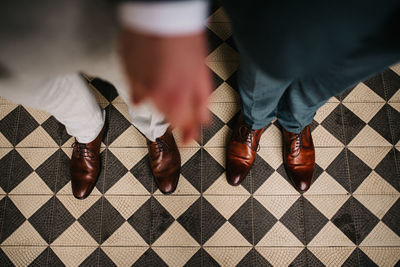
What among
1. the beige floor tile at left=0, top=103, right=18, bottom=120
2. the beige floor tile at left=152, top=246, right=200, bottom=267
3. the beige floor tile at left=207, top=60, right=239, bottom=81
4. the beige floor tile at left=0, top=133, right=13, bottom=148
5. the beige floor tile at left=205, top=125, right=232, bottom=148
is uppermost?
the beige floor tile at left=0, top=103, right=18, bottom=120

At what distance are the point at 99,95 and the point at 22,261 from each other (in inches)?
29.4

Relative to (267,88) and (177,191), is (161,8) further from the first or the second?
(177,191)

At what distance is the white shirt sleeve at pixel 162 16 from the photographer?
0.35m

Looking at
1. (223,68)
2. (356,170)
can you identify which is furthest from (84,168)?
(356,170)

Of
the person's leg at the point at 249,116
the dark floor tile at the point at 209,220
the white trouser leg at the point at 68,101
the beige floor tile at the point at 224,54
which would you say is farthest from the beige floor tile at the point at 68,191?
the beige floor tile at the point at 224,54

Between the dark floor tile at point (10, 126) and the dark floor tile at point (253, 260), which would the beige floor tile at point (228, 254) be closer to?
the dark floor tile at point (253, 260)

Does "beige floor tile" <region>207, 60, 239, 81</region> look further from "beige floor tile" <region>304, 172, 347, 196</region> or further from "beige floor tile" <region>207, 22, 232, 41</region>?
"beige floor tile" <region>304, 172, 347, 196</region>

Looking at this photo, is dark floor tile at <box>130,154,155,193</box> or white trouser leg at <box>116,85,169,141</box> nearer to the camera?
white trouser leg at <box>116,85,169,141</box>

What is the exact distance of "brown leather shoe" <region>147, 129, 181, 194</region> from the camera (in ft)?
3.91

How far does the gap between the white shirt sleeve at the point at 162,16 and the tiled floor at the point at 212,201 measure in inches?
36.8

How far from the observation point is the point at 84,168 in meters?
1.20

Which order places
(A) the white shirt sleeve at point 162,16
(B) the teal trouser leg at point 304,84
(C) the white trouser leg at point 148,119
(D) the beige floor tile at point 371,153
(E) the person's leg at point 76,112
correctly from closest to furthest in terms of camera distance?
1. (A) the white shirt sleeve at point 162,16
2. (B) the teal trouser leg at point 304,84
3. (E) the person's leg at point 76,112
4. (C) the white trouser leg at point 148,119
5. (D) the beige floor tile at point 371,153

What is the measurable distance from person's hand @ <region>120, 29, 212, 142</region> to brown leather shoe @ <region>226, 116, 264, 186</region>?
78 centimetres

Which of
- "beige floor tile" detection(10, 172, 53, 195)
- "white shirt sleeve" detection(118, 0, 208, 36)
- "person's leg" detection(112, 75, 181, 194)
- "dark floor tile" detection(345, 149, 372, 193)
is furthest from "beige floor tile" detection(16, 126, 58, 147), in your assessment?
"dark floor tile" detection(345, 149, 372, 193)
